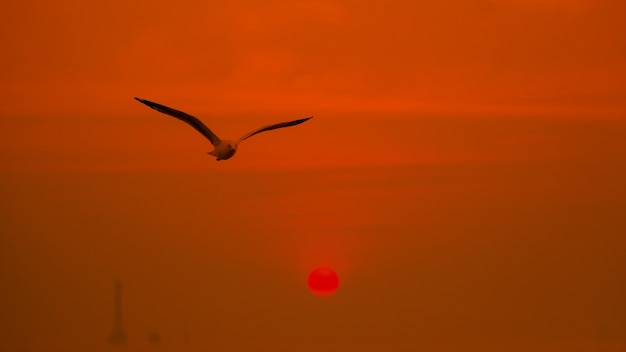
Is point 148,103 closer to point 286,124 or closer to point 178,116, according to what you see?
point 178,116

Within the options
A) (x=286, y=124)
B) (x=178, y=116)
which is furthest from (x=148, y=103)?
(x=286, y=124)

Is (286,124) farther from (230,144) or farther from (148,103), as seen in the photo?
(148,103)

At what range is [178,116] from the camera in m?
43.1

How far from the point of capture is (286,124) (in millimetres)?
44906

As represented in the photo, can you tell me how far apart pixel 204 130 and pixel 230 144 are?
752 mm

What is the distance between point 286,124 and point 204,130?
2.22 meters

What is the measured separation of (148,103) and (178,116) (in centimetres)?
150

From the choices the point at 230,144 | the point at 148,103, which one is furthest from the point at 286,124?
the point at 148,103

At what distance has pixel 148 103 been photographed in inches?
1645

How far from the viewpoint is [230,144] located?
44.2 m

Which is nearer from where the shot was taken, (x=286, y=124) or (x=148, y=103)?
(x=148, y=103)

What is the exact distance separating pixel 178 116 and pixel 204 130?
120cm

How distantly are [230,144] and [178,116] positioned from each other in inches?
70.3

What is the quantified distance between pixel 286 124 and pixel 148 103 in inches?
179
